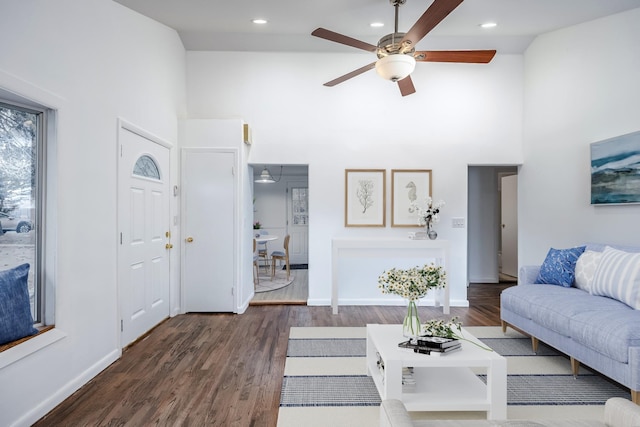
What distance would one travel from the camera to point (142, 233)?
3.54 meters

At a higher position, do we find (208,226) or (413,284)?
(208,226)

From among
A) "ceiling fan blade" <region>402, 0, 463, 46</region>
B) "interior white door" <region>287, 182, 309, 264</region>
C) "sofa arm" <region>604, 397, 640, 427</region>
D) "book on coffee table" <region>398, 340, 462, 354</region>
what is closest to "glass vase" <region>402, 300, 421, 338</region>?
"book on coffee table" <region>398, 340, 462, 354</region>

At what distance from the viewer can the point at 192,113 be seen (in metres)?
4.65

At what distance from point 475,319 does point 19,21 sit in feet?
15.3

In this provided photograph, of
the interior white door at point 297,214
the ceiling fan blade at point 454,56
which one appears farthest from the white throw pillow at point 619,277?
the interior white door at point 297,214

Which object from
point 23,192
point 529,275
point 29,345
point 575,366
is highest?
point 23,192

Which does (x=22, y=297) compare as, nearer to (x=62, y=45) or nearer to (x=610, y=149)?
(x=62, y=45)

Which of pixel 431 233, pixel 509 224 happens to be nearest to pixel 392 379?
pixel 431 233

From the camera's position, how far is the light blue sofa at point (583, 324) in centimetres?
212

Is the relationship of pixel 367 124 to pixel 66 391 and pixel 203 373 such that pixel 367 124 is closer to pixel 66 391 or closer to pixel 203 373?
pixel 203 373

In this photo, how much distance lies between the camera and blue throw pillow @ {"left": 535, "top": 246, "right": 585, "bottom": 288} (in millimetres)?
3230

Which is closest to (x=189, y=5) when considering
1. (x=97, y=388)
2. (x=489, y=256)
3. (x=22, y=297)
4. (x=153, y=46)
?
(x=153, y=46)

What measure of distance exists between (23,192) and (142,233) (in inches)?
52.2

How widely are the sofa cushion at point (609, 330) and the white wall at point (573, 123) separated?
1.29 meters
